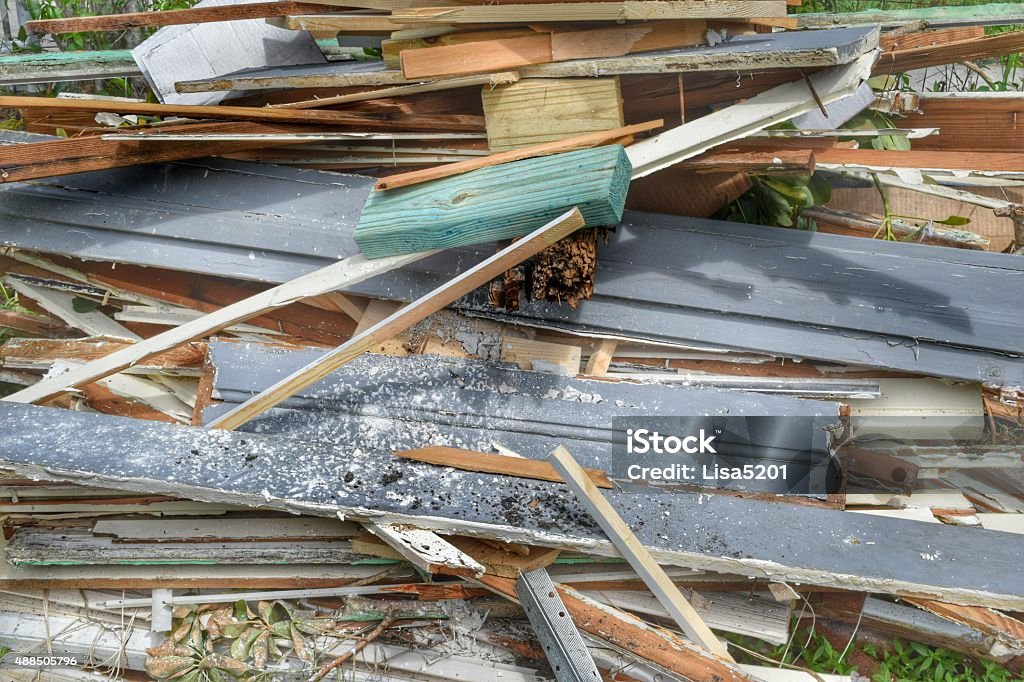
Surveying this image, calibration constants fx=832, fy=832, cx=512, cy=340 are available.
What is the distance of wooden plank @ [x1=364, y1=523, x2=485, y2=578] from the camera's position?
8.00 feet

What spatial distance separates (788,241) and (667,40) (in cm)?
76

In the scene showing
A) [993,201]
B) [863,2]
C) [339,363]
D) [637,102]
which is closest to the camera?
[339,363]

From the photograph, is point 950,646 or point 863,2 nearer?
point 950,646

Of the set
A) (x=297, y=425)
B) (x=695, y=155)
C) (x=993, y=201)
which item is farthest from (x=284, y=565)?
(x=993, y=201)

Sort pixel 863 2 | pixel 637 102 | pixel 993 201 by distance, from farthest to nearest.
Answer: pixel 863 2
pixel 993 201
pixel 637 102

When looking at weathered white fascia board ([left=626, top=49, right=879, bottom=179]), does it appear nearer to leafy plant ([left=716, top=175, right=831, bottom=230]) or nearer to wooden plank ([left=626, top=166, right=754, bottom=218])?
wooden plank ([left=626, top=166, right=754, bottom=218])

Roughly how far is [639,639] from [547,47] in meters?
1.88

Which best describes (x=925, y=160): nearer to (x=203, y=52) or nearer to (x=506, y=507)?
(x=506, y=507)

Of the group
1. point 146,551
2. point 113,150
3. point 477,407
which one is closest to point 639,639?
point 477,407

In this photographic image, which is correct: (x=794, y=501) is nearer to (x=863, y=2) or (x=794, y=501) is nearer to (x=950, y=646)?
(x=950, y=646)

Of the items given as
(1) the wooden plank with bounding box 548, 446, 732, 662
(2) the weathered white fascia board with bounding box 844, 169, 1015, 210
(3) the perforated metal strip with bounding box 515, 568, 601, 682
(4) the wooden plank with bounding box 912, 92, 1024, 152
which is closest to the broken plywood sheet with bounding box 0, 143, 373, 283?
(1) the wooden plank with bounding box 548, 446, 732, 662

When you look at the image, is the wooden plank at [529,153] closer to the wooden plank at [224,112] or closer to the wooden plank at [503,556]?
the wooden plank at [224,112]

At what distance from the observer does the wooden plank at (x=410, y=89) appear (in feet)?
8.67

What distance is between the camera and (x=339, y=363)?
254cm
